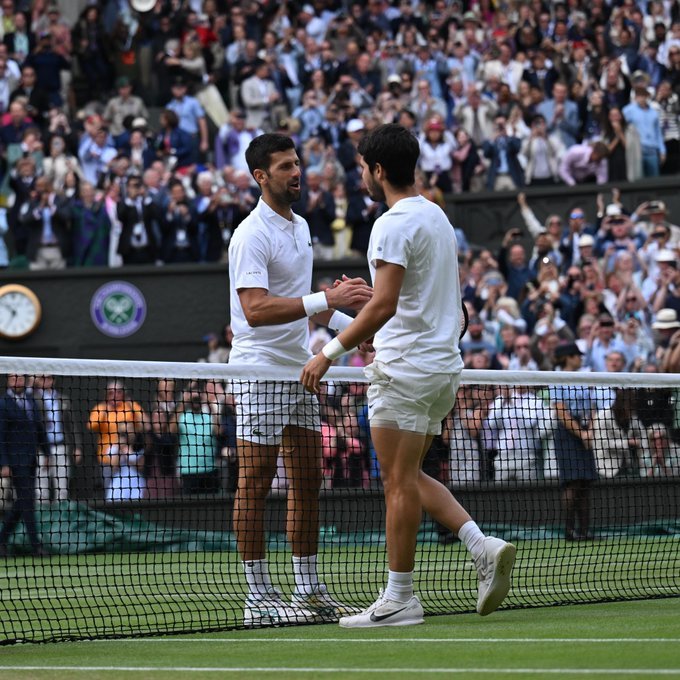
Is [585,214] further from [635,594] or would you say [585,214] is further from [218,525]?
[635,594]

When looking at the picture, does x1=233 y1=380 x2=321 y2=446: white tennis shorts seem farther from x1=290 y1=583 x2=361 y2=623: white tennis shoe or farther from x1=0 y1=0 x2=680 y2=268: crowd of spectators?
x1=0 y1=0 x2=680 y2=268: crowd of spectators

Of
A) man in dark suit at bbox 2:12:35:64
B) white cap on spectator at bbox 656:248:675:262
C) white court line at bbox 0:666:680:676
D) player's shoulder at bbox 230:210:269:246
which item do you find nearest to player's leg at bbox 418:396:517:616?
player's shoulder at bbox 230:210:269:246

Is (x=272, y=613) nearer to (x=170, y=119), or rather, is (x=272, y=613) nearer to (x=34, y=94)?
(x=170, y=119)

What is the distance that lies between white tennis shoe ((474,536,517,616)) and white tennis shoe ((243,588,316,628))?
3.11 ft

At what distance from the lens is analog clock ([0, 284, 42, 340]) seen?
21203 mm

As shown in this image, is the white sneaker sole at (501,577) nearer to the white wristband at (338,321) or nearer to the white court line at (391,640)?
the white court line at (391,640)

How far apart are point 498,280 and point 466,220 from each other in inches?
107

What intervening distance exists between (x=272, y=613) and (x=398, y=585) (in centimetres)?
82

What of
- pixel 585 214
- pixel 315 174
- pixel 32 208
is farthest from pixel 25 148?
pixel 585 214

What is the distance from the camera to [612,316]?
56.4 ft

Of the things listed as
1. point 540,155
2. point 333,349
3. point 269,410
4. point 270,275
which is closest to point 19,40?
point 540,155

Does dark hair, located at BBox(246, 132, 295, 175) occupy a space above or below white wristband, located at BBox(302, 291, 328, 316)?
above

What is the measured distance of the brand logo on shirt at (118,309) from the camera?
839 inches

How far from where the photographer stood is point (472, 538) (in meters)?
7.46
